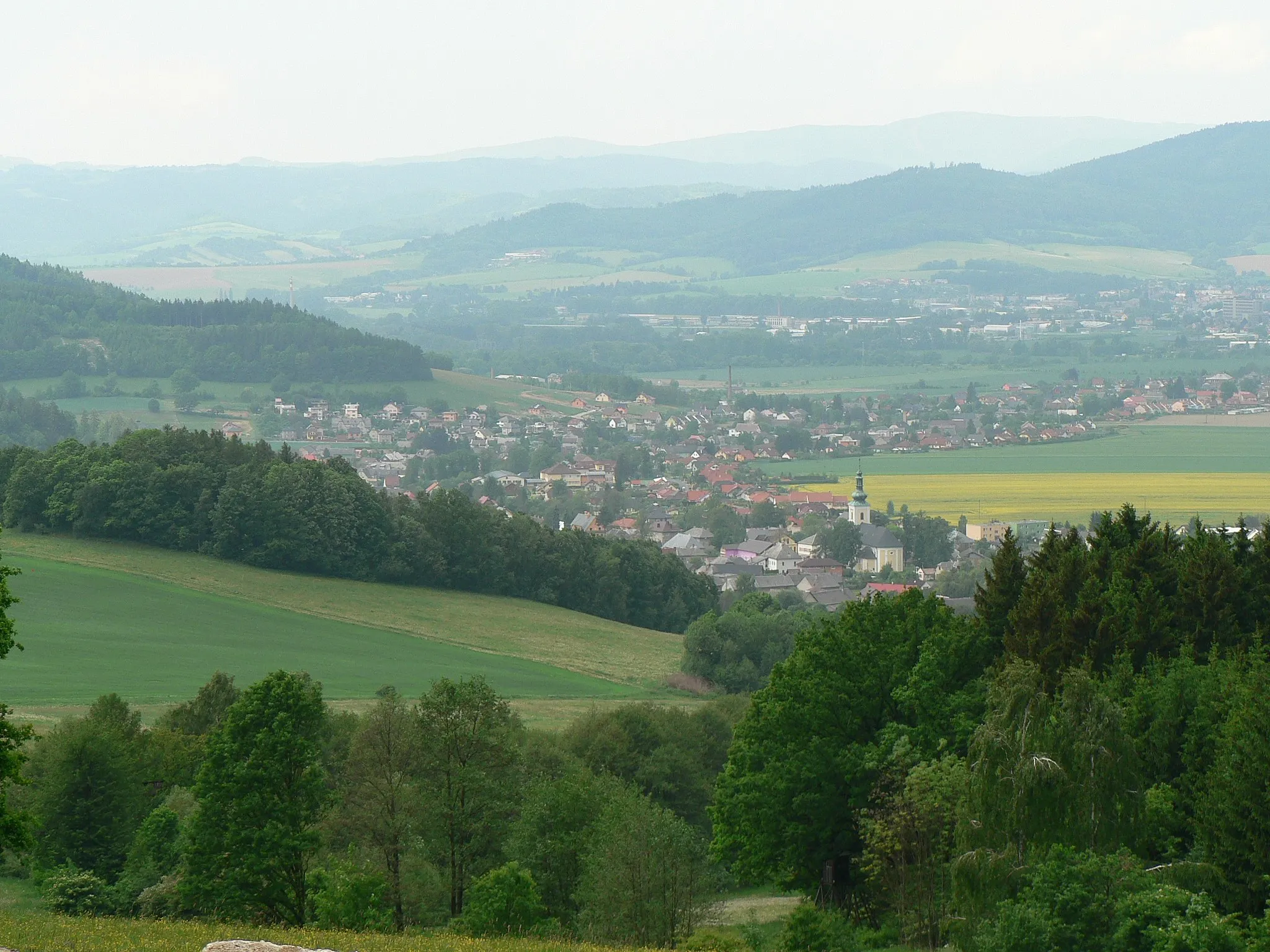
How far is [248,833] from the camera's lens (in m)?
23.0

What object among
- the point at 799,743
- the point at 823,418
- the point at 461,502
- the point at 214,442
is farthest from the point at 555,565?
the point at 823,418

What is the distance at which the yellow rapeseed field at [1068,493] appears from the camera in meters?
109

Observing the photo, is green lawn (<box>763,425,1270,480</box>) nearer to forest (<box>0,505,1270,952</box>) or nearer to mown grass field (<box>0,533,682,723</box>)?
mown grass field (<box>0,533,682,723</box>)

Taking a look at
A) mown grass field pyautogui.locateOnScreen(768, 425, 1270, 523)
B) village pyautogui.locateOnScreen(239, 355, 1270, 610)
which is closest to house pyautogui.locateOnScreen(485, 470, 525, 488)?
village pyautogui.locateOnScreen(239, 355, 1270, 610)

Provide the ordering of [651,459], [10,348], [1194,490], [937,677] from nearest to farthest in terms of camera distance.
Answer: [937,677] < [1194,490] < [651,459] < [10,348]

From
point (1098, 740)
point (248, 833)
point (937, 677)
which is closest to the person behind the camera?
point (1098, 740)

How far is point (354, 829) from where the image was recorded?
25.8 meters

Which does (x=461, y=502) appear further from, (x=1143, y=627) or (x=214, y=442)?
(x=1143, y=627)

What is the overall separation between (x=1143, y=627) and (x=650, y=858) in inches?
387

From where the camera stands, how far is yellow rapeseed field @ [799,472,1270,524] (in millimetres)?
108812

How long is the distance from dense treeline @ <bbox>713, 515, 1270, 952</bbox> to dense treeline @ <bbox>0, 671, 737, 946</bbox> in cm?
253

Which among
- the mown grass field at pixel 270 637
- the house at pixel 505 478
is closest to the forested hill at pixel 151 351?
the house at pixel 505 478

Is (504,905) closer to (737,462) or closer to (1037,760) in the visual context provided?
(1037,760)

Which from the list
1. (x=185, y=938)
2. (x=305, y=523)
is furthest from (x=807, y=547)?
(x=185, y=938)
